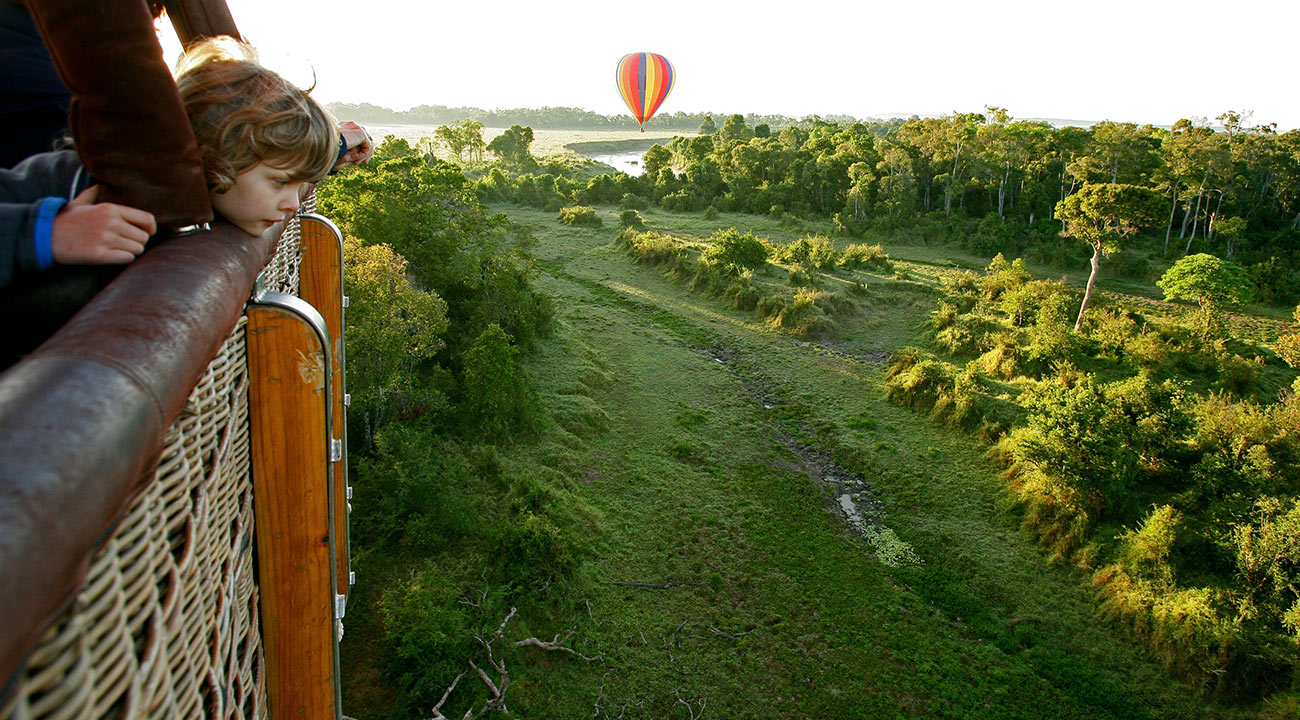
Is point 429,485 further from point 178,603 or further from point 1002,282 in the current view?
point 1002,282

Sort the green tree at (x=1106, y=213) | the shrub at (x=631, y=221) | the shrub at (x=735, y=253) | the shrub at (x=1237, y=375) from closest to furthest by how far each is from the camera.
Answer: the shrub at (x=1237, y=375), the green tree at (x=1106, y=213), the shrub at (x=735, y=253), the shrub at (x=631, y=221)

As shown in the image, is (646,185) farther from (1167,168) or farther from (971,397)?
(971,397)

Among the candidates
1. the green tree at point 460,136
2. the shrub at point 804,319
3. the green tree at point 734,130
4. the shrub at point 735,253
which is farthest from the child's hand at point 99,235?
the green tree at point 734,130

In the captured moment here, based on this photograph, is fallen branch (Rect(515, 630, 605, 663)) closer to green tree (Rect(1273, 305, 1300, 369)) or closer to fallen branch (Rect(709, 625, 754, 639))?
fallen branch (Rect(709, 625, 754, 639))

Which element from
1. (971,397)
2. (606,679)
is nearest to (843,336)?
(971,397)

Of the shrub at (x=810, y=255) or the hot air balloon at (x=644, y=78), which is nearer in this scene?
the shrub at (x=810, y=255)

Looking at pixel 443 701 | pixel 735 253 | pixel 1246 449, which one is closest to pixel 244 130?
pixel 443 701

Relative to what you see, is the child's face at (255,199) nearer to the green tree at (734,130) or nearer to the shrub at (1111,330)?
the shrub at (1111,330)
